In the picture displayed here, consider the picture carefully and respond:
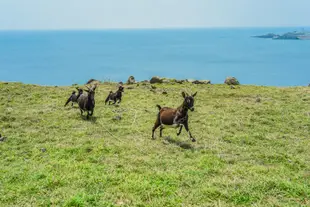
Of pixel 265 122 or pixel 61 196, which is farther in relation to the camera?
pixel 265 122

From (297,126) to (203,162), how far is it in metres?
9.70

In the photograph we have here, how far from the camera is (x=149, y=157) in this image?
12047 millimetres

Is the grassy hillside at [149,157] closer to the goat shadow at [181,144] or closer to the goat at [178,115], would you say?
the goat shadow at [181,144]

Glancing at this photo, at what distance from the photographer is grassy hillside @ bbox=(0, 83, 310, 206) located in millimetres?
8273

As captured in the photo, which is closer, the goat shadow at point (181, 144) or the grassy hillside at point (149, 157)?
the grassy hillside at point (149, 157)

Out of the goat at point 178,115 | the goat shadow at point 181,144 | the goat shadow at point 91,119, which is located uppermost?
the goat at point 178,115

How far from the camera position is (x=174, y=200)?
26.1 ft

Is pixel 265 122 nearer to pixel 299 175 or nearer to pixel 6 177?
pixel 299 175

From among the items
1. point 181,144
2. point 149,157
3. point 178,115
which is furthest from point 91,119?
point 149,157

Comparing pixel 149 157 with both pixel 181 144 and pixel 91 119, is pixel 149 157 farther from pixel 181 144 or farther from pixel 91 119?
pixel 91 119

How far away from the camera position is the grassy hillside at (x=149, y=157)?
8.27m

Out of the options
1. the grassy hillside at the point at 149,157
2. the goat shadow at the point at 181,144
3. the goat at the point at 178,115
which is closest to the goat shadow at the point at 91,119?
the grassy hillside at the point at 149,157

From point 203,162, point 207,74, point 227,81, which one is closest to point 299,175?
point 203,162

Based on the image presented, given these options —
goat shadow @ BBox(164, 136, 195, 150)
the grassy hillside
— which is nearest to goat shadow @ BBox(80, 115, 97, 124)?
the grassy hillside
